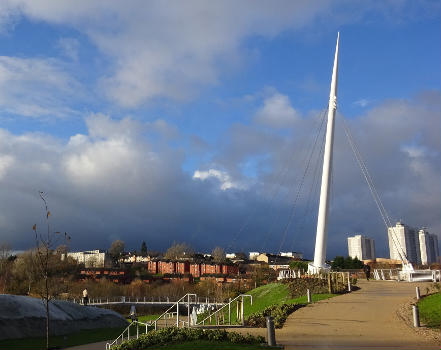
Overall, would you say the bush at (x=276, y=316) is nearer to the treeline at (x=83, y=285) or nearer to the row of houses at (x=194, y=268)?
the treeline at (x=83, y=285)

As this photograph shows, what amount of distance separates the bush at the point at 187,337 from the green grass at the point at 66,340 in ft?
42.0

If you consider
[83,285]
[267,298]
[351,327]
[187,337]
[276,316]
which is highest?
[187,337]

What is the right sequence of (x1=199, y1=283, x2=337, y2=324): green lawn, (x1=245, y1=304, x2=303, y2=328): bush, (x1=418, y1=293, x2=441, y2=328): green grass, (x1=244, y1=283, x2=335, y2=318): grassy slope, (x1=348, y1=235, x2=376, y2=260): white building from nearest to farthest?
(x1=418, y1=293, x2=441, y2=328): green grass
(x1=245, y1=304, x2=303, y2=328): bush
(x1=199, y1=283, x2=337, y2=324): green lawn
(x1=244, y1=283, x2=335, y2=318): grassy slope
(x1=348, y1=235, x2=376, y2=260): white building

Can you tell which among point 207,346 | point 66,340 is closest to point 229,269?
point 66,340

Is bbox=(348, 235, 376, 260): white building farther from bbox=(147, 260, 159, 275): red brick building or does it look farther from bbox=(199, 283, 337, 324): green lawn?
bbox=(199, 283, 337, 324): green lawn

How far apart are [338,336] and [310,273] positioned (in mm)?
21228

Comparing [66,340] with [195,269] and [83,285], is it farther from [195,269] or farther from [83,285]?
[195,269]

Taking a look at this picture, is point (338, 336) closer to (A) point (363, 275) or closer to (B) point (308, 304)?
(B) point (308, 304)

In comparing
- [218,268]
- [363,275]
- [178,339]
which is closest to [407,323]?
[178,339]

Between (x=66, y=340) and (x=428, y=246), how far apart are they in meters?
145

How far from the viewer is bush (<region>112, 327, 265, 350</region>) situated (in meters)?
14.2

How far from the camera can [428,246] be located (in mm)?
148500

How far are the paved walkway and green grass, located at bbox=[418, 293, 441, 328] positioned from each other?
1.02 meters

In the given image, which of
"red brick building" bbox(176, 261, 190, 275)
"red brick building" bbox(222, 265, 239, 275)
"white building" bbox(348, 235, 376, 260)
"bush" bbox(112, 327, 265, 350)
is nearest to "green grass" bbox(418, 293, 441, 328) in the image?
"bush" bbox(112, 327, 265, 350)
